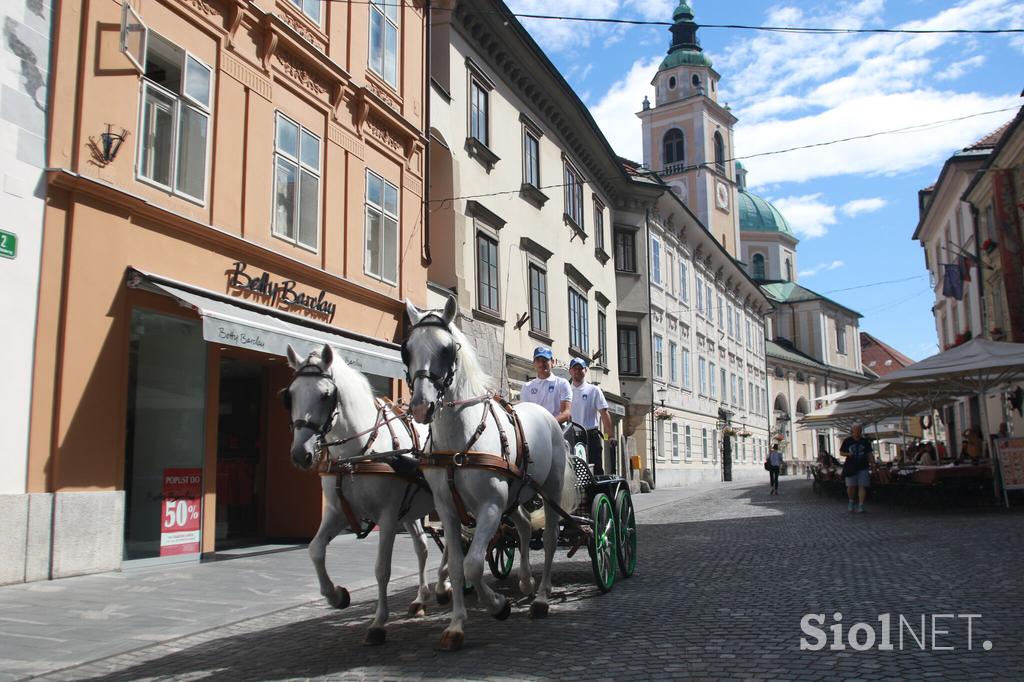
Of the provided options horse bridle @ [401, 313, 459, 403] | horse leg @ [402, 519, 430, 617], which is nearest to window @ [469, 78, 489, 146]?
horse leg @ [402, 519, 430, 617]

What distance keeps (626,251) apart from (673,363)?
6508mm

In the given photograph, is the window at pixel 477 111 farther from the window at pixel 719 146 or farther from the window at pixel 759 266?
the window at pixel 759 266

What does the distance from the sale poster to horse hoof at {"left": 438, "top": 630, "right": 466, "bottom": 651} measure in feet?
21.5

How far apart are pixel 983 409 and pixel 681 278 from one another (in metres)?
23.0

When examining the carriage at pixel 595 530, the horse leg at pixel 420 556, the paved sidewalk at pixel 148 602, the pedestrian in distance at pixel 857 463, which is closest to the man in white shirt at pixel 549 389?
the carriage at pixel 595 530

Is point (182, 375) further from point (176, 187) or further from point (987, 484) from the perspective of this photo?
point (987, 484)

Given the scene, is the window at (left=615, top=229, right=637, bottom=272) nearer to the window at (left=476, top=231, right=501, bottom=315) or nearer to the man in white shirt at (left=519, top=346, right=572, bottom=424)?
the window at (left=476, top=231, right=501, bottom=315)

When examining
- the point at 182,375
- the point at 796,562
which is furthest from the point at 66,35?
the point at 796,562

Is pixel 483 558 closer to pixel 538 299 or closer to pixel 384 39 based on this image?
pixel 384 39

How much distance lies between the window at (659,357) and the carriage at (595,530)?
26.8 m

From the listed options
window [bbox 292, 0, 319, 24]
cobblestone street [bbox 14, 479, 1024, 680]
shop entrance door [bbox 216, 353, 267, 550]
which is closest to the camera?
cobblestone street [bbox 14, 479, 1024, 680]

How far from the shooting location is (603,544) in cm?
786

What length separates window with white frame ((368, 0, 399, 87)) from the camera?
650 inches

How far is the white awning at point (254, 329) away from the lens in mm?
10500
